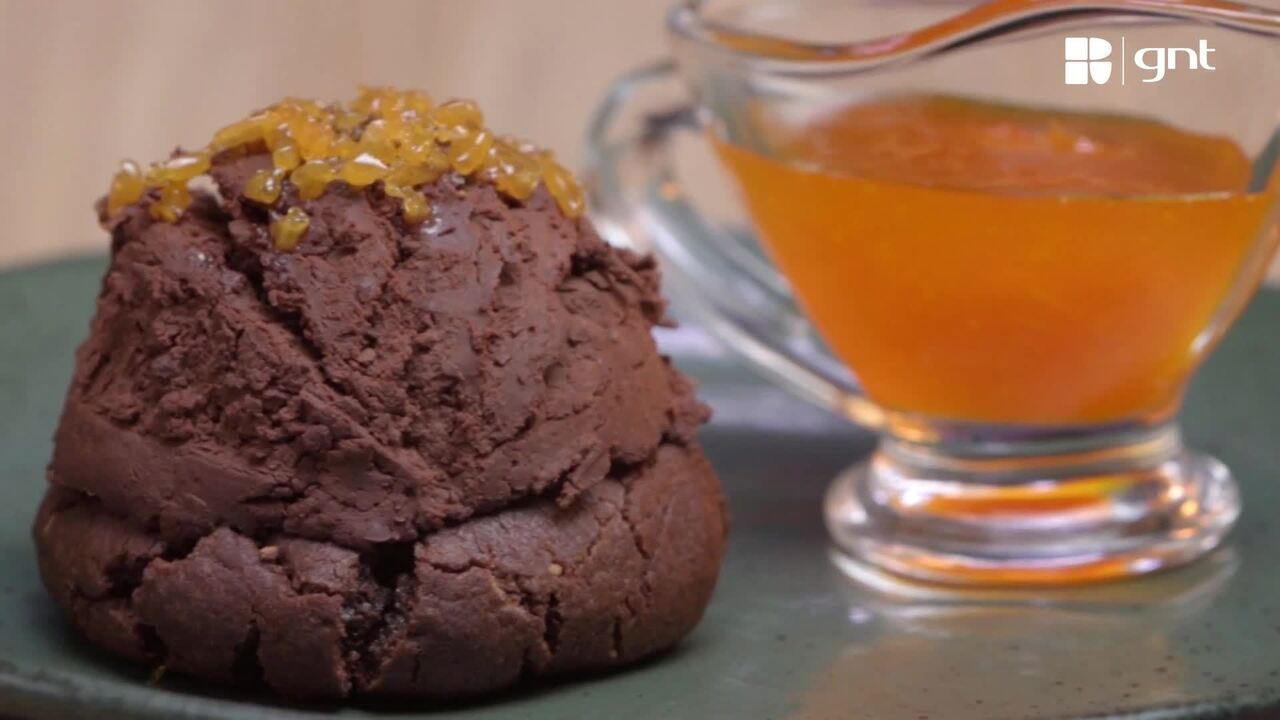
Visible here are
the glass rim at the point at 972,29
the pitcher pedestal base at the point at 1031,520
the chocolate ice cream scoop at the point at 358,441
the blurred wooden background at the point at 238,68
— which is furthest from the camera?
the blurred wooden background at the point at 238,68

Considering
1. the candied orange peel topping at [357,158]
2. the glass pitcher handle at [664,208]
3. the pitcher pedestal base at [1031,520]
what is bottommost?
the pitcher pedestal base at [1031,520]

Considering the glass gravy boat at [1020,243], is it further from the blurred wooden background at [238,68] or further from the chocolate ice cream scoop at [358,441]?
the blurred wooden background at [238,68]

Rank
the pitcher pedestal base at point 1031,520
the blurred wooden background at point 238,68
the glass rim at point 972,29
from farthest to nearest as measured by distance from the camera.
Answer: the blurred wooden background at point 238,68 → the pitcher pedestal base at point 1031,520 → the glass rim at point 972,29

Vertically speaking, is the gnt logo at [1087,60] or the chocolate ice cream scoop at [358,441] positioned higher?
the gnt logo at [1087,60]

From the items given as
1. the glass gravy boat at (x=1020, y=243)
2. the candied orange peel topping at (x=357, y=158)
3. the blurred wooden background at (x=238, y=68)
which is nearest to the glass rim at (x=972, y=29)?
the glass gravy boat at (x=1020, y=243)

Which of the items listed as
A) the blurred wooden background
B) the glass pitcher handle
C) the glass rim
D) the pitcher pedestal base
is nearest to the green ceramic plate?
the pitcher pedestal base

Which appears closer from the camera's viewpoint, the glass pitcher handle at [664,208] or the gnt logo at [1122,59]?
the gnt logo at [1122,59]

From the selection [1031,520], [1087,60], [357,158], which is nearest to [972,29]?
[1087,60]

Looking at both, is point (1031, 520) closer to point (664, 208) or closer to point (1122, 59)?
point (1122, 59)
